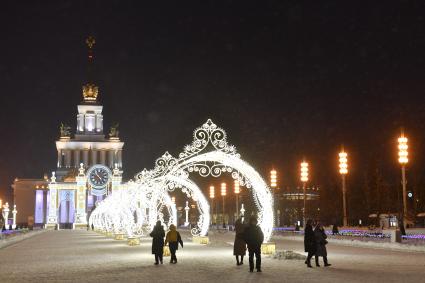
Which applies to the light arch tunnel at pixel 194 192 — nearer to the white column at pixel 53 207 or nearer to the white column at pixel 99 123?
the white column at pixel 53 207

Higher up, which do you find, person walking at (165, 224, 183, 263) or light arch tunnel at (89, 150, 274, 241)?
light arch tunnel at (89, 150, 274, 241)

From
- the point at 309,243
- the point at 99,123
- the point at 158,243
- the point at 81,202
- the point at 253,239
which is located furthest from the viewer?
the point at 99,123

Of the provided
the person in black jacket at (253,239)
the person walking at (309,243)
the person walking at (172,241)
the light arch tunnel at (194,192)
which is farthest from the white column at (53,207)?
the person in black jacket at (253,239)

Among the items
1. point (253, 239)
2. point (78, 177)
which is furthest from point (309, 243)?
point (78, 177)

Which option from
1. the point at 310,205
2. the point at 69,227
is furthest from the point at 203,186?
the point at 69,227

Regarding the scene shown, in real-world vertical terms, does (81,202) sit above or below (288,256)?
above

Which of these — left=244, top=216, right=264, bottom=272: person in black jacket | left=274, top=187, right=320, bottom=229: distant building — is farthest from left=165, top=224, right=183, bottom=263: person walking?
left=274, top=187, right=320, bottom=229: distant building

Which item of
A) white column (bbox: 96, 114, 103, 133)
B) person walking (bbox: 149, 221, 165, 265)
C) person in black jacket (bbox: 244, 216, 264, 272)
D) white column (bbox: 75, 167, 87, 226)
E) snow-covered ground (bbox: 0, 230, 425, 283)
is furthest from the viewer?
white column (bbox: 96, 114, 103, 133)

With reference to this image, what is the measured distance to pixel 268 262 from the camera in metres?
21.7

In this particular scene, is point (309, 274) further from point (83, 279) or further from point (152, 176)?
point (152, 176)

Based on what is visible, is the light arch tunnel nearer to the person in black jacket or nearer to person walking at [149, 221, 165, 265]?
person walking at [149, 221, 165, 265]

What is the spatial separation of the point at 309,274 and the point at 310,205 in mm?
64349

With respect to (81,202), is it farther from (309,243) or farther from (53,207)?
(309,243)

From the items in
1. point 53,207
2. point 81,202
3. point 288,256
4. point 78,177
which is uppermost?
point 78,177
